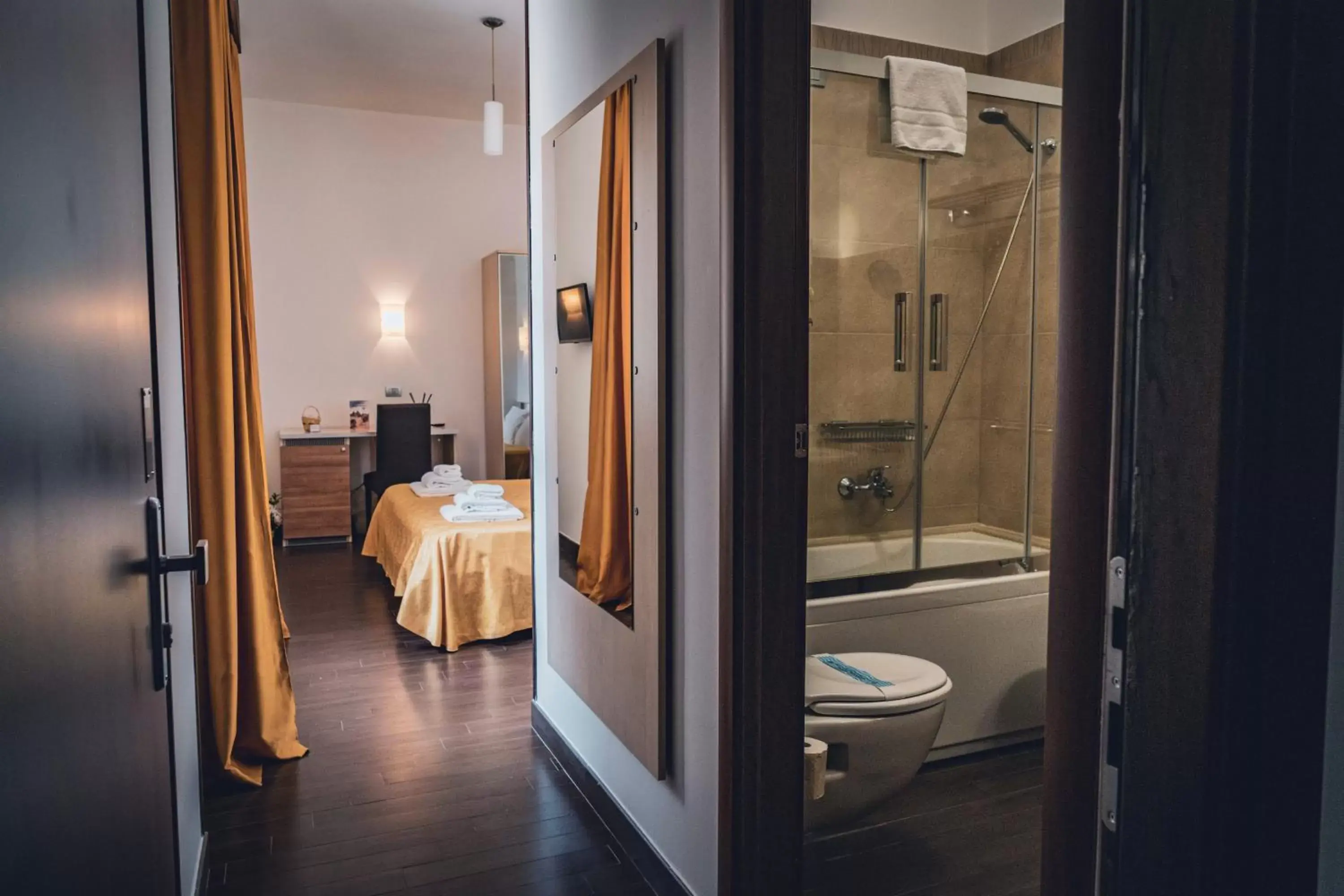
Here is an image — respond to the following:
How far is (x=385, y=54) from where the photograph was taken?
581 centimetres

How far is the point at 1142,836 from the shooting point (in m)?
0.60

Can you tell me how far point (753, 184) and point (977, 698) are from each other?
198cm

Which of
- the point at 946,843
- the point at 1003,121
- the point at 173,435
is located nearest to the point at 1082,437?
the point at 173,435

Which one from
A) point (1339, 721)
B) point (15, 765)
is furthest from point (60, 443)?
point (1339, 721)

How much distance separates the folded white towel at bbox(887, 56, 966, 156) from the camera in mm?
3201

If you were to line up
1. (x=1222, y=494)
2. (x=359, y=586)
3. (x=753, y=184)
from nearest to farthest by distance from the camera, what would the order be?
1. (x=1222, y=494)
2. (x=753, y=184)
3. (x=359, y=586)

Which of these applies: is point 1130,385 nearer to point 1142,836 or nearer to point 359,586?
point 1142,836

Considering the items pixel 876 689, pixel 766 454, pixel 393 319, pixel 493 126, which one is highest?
pixel 493 126

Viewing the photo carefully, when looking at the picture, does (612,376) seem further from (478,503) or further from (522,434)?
(522,434)

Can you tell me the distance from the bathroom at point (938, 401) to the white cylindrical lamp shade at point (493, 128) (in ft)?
8.77

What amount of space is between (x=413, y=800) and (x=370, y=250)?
540cm

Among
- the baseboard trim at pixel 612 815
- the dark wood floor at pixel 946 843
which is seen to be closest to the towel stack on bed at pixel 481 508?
the baseboard trim at pixel 612 815

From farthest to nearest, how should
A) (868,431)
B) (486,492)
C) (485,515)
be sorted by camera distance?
(486,492), (485,515), (868,431)

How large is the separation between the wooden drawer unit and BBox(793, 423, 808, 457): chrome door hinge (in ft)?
18.0
